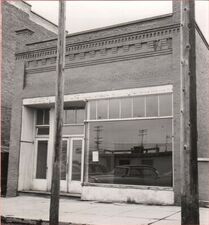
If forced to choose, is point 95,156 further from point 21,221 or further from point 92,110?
point 21,221

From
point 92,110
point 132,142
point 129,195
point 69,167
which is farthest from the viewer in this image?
point 69,167

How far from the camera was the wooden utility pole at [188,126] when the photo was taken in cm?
711

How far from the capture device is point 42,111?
18.5 metres

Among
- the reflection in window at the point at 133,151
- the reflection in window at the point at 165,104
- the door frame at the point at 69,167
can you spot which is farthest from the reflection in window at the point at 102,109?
the reflection in window at the point at 165,104

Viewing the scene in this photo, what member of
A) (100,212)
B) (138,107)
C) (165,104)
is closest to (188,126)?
(100,212)

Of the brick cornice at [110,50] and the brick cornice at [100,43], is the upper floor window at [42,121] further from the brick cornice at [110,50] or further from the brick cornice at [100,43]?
the brick cornice at [100,43]

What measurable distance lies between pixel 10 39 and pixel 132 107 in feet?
33.0

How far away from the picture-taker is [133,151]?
14445mm

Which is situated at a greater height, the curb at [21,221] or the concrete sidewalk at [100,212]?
the concrete sidewalk at [100,212]

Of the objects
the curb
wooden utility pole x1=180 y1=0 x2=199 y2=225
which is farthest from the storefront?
wooden utility pole x1=180 y1=0 x2=199 y2=225

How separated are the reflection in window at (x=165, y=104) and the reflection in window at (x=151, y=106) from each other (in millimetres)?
210

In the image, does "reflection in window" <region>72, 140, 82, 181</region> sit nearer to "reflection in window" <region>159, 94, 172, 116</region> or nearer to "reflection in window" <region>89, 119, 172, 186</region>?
"reflection in window" <region>89, 119, 172, 186</region>

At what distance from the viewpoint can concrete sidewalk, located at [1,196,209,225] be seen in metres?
10.2

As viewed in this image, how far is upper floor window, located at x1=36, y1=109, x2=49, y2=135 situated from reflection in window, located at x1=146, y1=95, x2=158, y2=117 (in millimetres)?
5793
